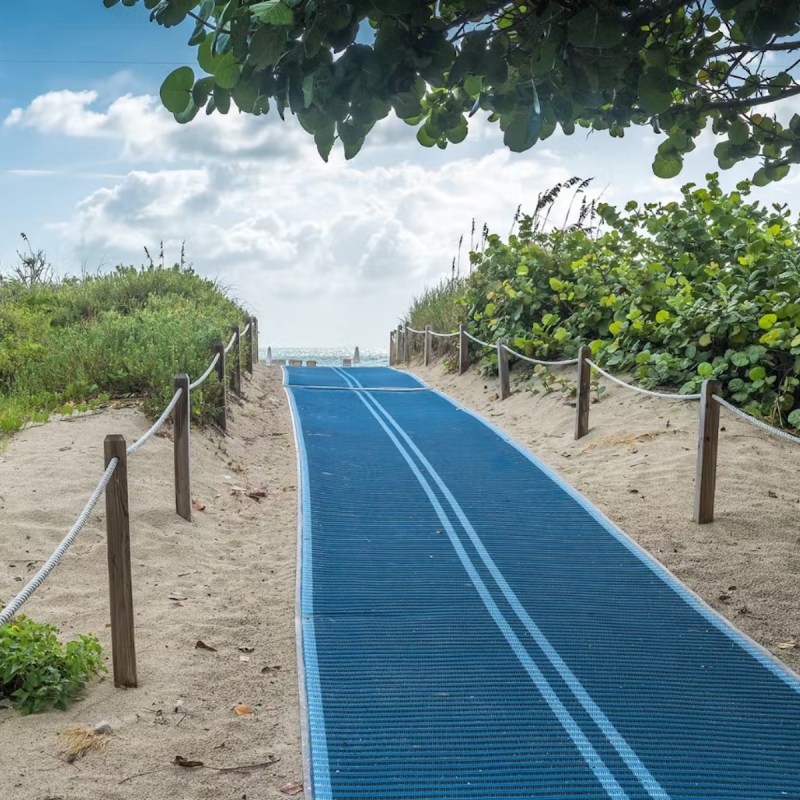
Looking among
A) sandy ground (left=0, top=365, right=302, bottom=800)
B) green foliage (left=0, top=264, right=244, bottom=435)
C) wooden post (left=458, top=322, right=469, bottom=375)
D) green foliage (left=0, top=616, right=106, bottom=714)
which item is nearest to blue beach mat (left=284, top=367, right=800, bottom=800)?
sandy ground (left=0, top=365, right=302, bottom=800)

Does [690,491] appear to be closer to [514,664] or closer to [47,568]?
[514,664]

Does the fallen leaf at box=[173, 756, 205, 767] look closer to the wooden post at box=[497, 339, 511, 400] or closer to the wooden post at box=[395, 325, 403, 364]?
the wooden post at box=[497, 339, 511, 400]

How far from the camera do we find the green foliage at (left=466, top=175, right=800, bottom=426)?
36.2 feet

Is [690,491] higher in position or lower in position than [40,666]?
higher

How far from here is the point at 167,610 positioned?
6.22 meters

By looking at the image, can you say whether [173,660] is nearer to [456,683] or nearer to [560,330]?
[456,683]

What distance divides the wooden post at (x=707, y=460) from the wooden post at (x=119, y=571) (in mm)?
5225

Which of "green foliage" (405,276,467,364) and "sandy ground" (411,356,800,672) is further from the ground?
"green foliage" (405,276,467,364)

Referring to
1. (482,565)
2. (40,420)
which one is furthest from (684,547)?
(40,420)

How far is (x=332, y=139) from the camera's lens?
185 inches

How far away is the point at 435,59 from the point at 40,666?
363 cm

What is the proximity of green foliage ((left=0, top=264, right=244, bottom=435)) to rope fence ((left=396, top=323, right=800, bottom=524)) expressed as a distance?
469cm

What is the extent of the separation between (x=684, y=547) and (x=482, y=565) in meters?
1.88

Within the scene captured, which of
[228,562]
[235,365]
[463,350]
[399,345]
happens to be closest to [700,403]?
[228,562]
